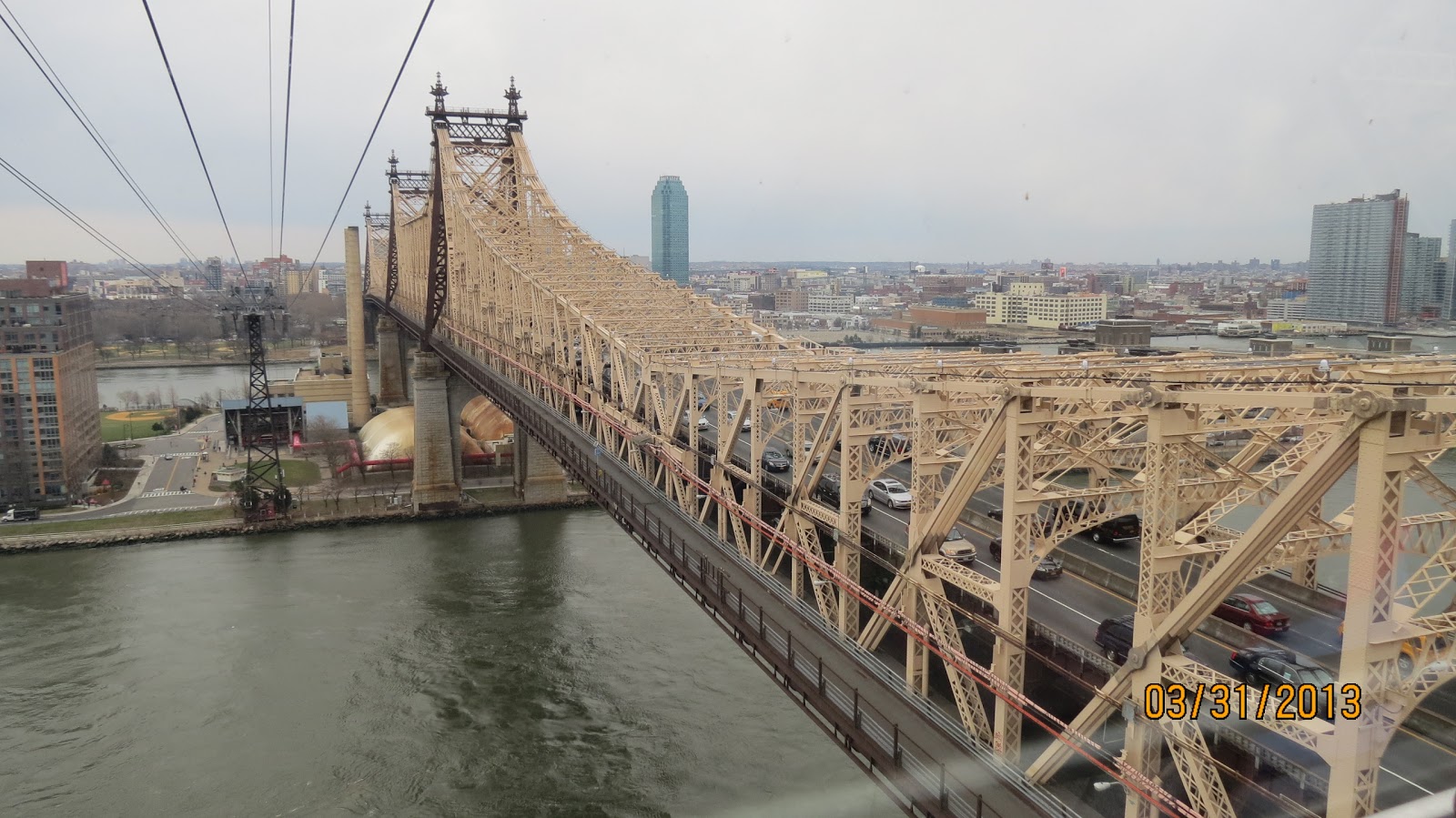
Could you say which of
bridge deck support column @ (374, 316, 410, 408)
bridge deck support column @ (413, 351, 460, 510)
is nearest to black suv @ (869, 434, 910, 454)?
bridge deck support column @ (413, 351, 460, 510)

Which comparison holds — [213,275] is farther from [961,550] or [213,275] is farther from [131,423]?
[961,550]

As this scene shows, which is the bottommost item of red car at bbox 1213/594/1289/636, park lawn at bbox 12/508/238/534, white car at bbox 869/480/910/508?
park lawn at bbox 12/508/238/534

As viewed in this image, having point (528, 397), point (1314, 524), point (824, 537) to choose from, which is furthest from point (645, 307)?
point (1314, 524)

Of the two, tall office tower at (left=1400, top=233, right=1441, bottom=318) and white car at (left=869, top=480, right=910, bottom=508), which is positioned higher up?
tall office tower at (left=1400, top=233, right=1441, bottom=318)

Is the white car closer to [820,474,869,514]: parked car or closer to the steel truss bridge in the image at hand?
[820,474,869,514]: parked car

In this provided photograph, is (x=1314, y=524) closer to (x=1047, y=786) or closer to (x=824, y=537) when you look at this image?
(x=1047, y=786)

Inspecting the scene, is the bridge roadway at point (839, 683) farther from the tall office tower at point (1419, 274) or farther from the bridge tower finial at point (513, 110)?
the bridge tower finial at point (513, 110)

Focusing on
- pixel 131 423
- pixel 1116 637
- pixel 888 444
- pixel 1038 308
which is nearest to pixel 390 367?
pixel 131 423

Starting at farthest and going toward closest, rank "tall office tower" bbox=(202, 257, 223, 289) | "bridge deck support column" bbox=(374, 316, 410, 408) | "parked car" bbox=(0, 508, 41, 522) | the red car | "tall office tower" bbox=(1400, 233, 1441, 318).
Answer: "tall office tower" bbox=(202, 257, 223, 289), "bridge deck support column" bbox=(374, 316, 410, 408), "parked car" bbox=(0, 508, 41, 522), "tall office tower" bbox=(1400, 233, 1441, 318), the red car

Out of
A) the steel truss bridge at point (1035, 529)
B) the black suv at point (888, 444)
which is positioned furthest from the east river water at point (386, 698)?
the black suv at point (888, 444)
